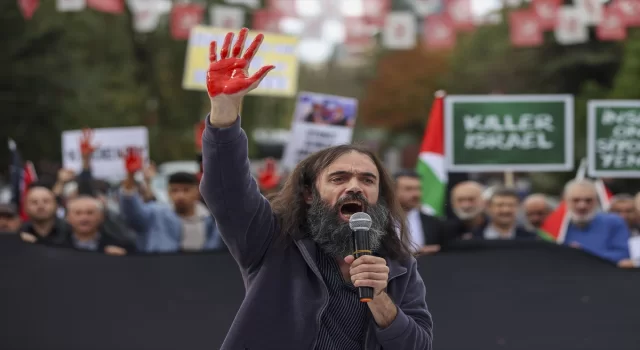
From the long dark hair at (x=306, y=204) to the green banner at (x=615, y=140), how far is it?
227 inches

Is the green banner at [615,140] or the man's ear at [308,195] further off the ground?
the man's ear at [308,195]

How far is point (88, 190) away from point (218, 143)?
20.1 feet

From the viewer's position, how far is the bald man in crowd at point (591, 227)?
7376mm

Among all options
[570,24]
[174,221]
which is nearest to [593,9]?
[570,24]

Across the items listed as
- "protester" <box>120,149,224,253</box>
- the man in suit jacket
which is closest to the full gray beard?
the man in suit jacket

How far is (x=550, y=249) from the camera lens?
19.4 ft

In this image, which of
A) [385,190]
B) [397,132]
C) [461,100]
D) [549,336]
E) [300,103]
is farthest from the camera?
[397,132]

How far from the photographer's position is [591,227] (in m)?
7.83

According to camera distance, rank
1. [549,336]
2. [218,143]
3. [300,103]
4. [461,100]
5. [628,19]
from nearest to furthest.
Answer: [218,143]
[549,336]
[461,100]
[300,103]
[628,19]

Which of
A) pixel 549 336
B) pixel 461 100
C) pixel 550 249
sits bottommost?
pixel 549 336

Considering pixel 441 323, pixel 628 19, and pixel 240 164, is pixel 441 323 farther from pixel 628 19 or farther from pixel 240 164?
pixel 628 19

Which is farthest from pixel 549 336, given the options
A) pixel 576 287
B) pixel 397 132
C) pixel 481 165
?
pixel 397 132

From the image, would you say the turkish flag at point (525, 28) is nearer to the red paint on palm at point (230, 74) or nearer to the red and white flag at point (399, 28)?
the red and white flag at point (399, 28)

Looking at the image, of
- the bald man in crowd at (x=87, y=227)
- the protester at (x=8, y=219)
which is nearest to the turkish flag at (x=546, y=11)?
the protester at (x=8, y=219)
